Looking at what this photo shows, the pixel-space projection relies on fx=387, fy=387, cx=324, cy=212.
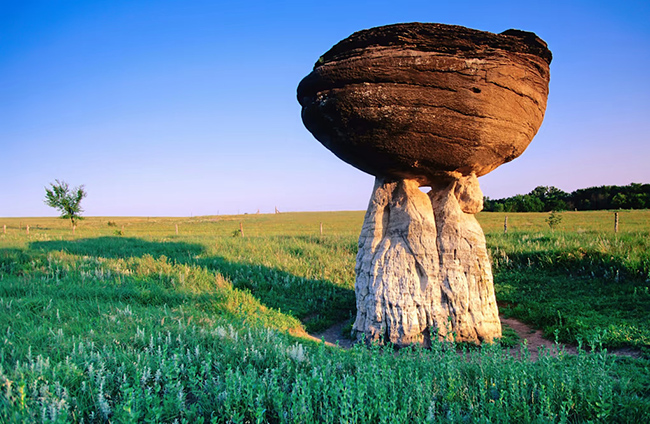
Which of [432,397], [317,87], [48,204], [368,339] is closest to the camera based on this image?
[432,397]

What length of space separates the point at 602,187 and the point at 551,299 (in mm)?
75833

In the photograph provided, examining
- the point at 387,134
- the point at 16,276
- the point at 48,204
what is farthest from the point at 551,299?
the point at 48,204

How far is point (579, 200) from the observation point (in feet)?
237

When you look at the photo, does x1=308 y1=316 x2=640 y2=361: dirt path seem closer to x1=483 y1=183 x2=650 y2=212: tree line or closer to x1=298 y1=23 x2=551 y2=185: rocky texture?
x1=298 y1=23 x2=551 y2=185: rocky texture

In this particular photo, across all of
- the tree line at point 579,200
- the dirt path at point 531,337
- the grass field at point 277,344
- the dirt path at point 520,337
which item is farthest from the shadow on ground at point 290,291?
the tree line at point 579,200

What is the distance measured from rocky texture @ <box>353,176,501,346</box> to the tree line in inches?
2554

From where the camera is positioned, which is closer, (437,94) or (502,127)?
(437,94)

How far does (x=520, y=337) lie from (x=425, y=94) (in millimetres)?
6295

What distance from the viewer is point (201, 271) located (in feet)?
42.6

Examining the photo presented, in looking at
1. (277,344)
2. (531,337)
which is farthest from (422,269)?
(277,344)

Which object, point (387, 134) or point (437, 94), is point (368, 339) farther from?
point (437, 94)

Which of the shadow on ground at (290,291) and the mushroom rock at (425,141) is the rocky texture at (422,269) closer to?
the mushroom rock at (425,141)

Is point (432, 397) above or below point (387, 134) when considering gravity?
below

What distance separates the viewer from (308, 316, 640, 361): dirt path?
824cm
